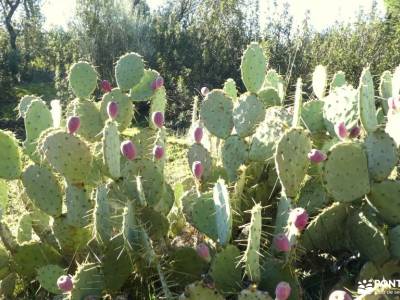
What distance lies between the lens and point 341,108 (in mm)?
2574

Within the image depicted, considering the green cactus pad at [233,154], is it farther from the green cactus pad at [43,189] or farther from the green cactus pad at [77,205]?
the green cactus pad at [43,189]

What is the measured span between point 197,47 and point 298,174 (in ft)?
27.8

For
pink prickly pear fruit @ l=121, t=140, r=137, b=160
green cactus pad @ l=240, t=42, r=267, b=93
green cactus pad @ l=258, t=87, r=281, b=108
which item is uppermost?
green cactus pad @ l=240, t=42, r=267, b=93

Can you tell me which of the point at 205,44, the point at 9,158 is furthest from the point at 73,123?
the point at 205,44

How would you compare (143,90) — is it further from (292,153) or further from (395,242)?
(395,242)

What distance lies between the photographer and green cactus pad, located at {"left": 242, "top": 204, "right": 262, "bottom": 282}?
1.86 metres

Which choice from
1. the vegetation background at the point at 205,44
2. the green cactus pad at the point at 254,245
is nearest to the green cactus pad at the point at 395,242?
the green cactus pad at the point at 254,245

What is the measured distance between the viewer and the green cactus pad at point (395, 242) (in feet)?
7.36

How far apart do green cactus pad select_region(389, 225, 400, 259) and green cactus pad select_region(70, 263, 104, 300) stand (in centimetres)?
118

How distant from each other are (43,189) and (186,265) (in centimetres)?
73

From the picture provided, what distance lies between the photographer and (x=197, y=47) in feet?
34.2

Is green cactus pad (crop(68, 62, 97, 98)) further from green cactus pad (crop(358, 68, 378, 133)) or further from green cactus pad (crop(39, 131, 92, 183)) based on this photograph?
green cactus pad (crop(358, 68, 378, 133))

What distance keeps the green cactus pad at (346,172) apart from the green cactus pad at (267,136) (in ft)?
1.22

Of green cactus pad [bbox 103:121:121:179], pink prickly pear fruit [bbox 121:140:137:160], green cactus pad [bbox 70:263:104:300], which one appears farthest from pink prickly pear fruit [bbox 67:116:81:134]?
green cactus pad [bbox 70:263:104:300]
